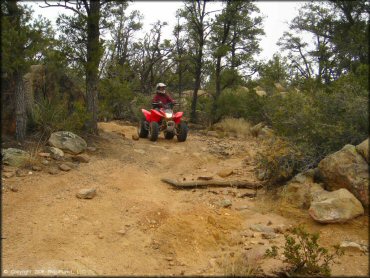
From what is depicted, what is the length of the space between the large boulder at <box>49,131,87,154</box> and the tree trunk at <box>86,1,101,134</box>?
1349mm

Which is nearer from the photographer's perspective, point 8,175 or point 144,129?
point 8,175

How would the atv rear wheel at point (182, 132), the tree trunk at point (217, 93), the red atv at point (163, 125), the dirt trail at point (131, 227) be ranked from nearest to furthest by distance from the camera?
1. the dirt trail at point (131, 227)
2. the red atv at point (163, 125)
3. the atv rear wheel at point (182, 132)
4. the tree trunk at point (217, 93)

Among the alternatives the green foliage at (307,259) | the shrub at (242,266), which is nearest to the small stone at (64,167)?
the shrub at (242,266)

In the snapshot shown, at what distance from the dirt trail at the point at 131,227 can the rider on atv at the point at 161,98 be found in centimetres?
421

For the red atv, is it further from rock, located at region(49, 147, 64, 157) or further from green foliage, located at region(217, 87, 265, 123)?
green foliage, located at region(217, 87, 265, 123)

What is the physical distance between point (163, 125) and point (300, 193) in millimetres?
6076

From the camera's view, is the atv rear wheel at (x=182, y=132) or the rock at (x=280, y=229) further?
the atv rear wheel at (x=182, y=132)

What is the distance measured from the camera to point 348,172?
527cm

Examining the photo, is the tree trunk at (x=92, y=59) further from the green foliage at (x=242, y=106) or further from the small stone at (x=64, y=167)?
the green foliage at (x=242, y=106)

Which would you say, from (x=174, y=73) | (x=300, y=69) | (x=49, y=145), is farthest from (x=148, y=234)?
(x=300, y=69)

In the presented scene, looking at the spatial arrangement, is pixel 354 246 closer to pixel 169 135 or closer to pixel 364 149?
pixel 364 149

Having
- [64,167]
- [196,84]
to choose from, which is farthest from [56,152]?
[196,84]

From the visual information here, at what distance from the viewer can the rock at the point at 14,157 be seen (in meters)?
6.80

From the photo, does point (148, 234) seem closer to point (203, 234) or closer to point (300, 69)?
point (203, 234)
